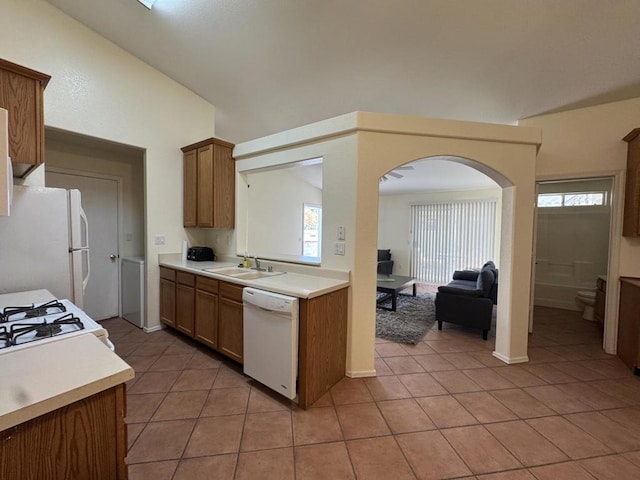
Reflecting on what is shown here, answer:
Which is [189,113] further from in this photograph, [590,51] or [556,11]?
[590,51]

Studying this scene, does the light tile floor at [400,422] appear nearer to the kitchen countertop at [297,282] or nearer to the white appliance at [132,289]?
the white appliance at [132,289]

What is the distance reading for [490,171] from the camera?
8.64 feet

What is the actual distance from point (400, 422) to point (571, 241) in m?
5.02

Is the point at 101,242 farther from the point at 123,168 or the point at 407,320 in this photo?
the point at 407,320

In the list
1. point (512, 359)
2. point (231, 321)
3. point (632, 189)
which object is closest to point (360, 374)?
point (231, 321)

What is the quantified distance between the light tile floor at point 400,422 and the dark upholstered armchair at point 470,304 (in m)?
0.54

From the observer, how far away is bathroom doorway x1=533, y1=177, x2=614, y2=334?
14.8 feet

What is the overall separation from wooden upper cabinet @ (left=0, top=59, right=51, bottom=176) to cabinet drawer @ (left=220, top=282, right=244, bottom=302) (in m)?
1.54

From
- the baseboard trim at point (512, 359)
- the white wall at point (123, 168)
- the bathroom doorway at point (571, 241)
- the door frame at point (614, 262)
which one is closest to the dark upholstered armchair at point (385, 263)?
the bathroom doorway at point (571, 241)

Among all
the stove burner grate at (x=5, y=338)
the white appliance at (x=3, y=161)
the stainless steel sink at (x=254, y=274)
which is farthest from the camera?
the stainless steel sink at (x=254, y=274)

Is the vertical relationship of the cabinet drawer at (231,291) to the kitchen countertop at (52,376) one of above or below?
below

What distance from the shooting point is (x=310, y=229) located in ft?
23.9

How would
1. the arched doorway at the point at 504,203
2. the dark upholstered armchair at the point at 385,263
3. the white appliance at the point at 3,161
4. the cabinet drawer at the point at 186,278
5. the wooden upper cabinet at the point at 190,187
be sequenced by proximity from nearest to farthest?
the white appliance at the point at 3,161
the arched doorway at the point at 504,203
the cabinet drawer at the point at 186,278
the wooden upper cabinet at the point at 190,187
the dark upholstered armchair at the point at 385,263

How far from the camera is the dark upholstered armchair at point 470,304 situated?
10.7 ft
